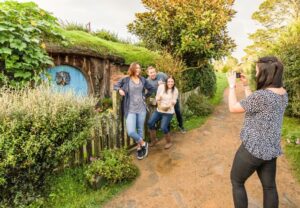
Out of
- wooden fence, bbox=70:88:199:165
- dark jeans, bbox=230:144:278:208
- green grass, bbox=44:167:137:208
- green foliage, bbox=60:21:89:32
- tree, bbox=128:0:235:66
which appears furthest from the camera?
green foliage, bbox=60:21:89:32

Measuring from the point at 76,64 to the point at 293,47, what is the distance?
778 centimetres

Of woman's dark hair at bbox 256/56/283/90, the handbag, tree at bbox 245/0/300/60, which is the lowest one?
the handbag

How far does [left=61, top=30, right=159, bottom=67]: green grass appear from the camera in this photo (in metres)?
10.2

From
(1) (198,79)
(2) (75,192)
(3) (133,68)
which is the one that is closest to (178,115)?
(3) (133,68)

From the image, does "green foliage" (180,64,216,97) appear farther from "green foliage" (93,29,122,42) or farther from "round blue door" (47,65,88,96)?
"green foliage" (93,29,122,42)

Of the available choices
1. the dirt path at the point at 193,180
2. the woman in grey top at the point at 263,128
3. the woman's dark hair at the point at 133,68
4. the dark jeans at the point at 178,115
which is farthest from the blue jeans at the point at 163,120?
the woman in grey top at the point at 263,128

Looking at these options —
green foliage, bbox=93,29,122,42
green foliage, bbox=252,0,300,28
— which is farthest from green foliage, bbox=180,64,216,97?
green foliage, bbox=252,0,300,28

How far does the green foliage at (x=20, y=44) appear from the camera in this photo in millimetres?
4582

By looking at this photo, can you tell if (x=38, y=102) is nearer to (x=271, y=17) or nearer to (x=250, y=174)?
(x=250, y=174)

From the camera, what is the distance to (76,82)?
32.4 ft

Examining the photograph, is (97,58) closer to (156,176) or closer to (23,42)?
(23,42)

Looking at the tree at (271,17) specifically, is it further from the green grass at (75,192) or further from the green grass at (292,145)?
the green grass at (75,192)

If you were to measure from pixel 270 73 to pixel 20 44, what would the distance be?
418 centimetres

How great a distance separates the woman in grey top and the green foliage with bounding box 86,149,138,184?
2321 mm
